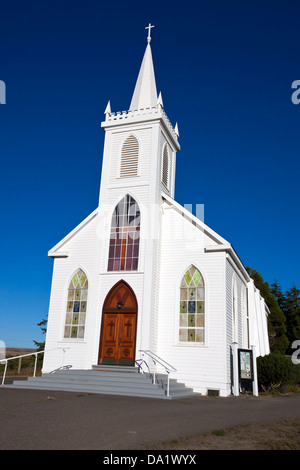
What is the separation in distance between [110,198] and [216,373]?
351 inches

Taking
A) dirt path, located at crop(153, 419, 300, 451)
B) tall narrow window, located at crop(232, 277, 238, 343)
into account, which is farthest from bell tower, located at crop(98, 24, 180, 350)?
dirt path, located at crop(153, 419, 300, 451)

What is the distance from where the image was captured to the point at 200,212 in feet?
62.7

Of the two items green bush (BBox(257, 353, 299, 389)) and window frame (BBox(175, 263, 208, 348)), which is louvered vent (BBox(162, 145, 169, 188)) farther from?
green bush (BBox(257, 353, 299, 389))

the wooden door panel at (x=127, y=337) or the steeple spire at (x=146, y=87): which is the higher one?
the steeple spire at (x=146, y=87)

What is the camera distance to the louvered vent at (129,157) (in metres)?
19.5

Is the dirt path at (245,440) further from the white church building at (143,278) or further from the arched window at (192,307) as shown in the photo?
the arched window at (192,307)

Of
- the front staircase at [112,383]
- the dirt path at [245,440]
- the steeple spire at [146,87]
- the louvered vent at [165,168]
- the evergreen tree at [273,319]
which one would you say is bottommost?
the dirt path at [245,440]

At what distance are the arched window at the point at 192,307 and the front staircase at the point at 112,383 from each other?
193 centimetres

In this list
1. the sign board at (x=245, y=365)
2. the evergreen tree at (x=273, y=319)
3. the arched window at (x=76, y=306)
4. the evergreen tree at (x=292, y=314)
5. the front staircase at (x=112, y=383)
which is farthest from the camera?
the evergreen tree at (x=292, y=314)

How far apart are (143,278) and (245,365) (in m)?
5.33

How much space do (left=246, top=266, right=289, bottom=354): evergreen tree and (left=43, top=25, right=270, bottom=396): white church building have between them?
1550 cm

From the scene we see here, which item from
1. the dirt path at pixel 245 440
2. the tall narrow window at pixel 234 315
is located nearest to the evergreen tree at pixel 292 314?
the tall narrow window at pixel 234 315

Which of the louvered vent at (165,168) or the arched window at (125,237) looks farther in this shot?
the louvered vent at (165,168)
